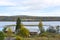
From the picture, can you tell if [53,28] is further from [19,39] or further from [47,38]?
[19,39]

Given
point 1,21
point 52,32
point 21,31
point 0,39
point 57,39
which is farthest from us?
point 1,21

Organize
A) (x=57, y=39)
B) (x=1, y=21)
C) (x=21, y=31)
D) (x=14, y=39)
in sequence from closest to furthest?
(x=14, y=39)
(x=57, y=39)
(x=21, y=31)
(x=1, y=21)

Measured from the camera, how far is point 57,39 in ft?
20.7

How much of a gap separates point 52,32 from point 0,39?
8.63ft

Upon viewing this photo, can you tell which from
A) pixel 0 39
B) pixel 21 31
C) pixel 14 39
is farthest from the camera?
pixel 21 31

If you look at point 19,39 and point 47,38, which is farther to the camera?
point 47,38

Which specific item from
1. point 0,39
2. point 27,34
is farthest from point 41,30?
point 0,39

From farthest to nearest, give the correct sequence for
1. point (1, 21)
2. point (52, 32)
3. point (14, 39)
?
point (1, 21) → point (52, 32) → point (14, 39)

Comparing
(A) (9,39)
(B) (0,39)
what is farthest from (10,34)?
(B) (0,39)

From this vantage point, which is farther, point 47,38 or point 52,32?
point 52,32

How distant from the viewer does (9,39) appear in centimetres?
611

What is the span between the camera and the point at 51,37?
6629 mm

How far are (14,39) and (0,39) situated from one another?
1.64 ft

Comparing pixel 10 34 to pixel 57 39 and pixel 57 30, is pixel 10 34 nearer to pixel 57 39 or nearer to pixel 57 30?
pixel 57 39
